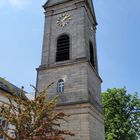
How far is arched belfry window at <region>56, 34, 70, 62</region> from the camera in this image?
26.4 metres

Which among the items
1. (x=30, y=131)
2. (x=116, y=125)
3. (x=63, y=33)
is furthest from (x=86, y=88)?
(x=116, y=125)

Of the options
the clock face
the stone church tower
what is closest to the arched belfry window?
the stone church tower

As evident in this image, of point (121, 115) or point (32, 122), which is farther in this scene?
point (121, 115)

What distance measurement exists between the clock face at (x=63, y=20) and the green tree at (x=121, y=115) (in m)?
13.6

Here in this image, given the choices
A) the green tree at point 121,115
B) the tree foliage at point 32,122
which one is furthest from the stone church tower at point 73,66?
the green tree at point 121,115

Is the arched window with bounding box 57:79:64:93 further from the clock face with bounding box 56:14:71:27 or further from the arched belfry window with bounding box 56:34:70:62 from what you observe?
the clock face with bounding box 56:14:71:27

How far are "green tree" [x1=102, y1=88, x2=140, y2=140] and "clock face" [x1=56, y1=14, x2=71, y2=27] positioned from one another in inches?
533

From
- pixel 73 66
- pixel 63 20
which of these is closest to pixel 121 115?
pixel 73 66

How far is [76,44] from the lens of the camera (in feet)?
85.8

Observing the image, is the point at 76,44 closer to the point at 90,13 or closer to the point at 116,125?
the point at 90,13

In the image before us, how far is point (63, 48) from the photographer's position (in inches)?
1062

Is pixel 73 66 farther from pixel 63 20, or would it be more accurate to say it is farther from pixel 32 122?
pixel 32 122

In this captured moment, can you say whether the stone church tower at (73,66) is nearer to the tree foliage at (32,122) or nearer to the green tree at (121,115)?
the tree foliage at (32,122)

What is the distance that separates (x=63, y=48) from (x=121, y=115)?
45.7 ft
